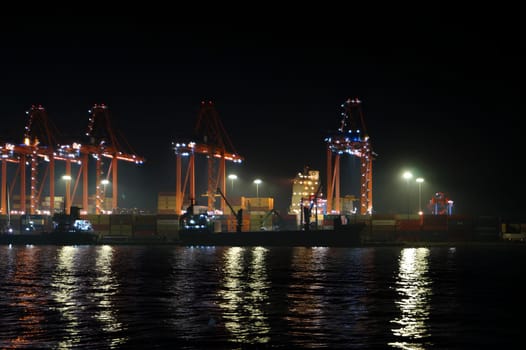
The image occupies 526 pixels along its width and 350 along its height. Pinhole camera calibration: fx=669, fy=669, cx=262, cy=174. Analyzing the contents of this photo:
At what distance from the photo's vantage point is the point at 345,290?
31188 millimetres

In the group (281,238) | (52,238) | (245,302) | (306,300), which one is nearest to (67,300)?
(245,302)

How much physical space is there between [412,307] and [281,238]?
61.2 m

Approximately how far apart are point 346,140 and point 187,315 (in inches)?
2992

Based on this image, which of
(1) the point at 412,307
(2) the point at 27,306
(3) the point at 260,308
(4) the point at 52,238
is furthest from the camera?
(4) the point at 52,238

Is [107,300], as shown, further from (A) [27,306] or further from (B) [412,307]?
(B) [412,307]

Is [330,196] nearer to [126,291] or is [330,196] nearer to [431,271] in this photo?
[431,271]

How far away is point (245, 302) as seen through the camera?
2691 centimetres

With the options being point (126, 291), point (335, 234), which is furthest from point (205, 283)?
point (335, 234)

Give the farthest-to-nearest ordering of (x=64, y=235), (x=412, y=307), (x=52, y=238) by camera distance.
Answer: (x=52, y=238) < (x=64, y=235) < (x=412, y=307)

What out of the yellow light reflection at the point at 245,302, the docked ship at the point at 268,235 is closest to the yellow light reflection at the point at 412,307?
the yellow light reflection at the point at 245,302

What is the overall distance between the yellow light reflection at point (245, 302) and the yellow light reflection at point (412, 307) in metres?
4.08

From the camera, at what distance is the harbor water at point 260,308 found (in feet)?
62.4

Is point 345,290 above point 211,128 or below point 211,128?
below

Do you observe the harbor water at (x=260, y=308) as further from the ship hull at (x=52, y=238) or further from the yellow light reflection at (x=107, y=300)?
the ship hull at (x=52, y=238)
